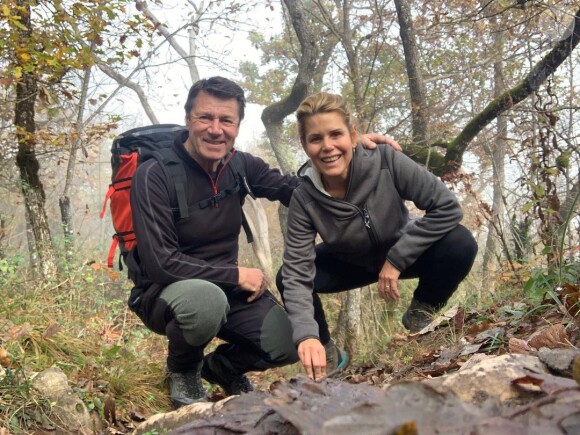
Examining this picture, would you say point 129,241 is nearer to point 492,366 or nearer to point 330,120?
point 330,120

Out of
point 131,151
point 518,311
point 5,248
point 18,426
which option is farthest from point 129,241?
point 5,248

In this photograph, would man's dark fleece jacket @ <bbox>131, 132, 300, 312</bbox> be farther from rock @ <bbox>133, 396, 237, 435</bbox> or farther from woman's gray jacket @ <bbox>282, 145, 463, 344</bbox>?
rock @ <bbox>133, 396, 237, 435</bbox>

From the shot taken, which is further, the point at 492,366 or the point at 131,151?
the point at 131,151

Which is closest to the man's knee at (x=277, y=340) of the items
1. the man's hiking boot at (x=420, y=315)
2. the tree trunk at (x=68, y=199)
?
the man's hiking boot at (x=420, y=315)

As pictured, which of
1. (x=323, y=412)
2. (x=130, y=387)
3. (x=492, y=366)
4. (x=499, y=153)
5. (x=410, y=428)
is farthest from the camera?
(x=499, y=153)

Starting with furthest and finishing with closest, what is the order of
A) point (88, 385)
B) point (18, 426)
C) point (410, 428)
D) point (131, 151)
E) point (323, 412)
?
point (131, 151) → point (88, 385) → point (18, 426) → point (323, 412) → point (410, 428)

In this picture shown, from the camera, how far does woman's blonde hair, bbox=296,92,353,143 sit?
9.69 ft

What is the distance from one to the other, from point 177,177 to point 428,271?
5.60 feet

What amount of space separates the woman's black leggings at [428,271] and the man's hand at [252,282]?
163 mm

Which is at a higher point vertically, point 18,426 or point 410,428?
point 410,428

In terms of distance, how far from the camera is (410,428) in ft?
2.23

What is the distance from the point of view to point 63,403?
2629 millimetres

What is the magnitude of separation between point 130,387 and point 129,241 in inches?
34.6

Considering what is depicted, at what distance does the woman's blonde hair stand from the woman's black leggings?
951 mm
